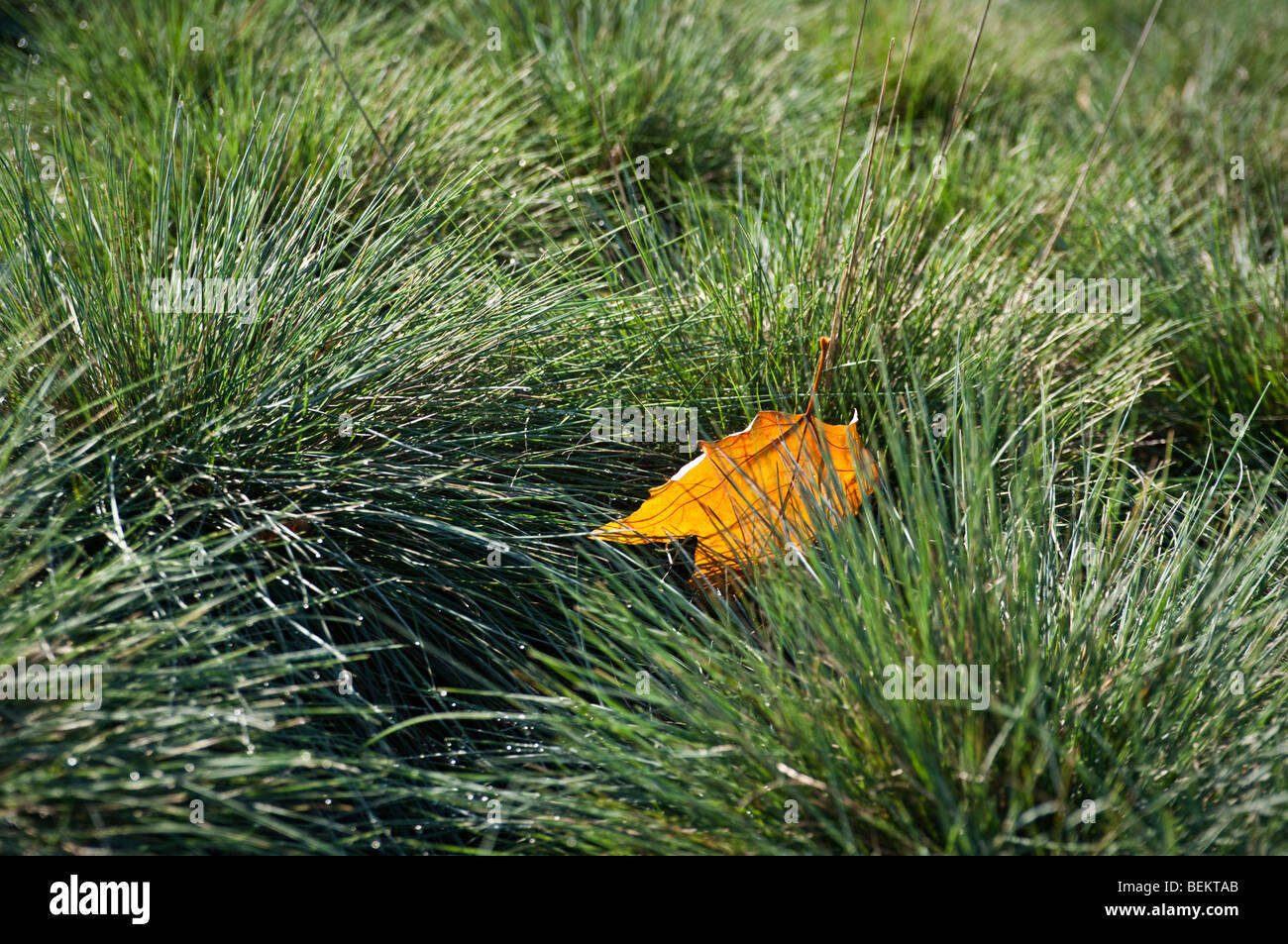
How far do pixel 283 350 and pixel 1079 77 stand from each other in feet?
12.4

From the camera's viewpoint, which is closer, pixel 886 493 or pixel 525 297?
pixel 886 493

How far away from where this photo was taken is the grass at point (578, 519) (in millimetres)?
1460

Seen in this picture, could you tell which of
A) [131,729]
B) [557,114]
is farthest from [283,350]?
[557,114]

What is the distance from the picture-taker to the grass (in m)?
1.46

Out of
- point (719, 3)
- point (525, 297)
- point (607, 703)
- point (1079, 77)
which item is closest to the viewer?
point (607, 703)

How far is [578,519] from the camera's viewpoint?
2055mm

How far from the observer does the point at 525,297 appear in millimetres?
2145

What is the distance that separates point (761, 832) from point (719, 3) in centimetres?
338

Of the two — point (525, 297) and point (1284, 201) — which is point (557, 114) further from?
point (1284, 201)

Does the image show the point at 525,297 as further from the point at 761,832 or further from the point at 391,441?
the point at 761,832

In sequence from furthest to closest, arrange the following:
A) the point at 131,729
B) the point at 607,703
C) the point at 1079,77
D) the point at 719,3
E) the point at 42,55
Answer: the point at 1079,77
the point at 719,3
the point at 42,55
the point at 607,703
the point at 131,729
